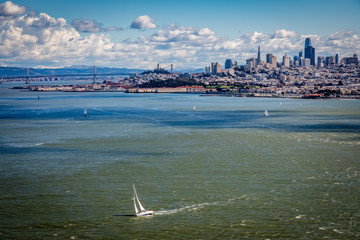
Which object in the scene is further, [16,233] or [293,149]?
[293,149]

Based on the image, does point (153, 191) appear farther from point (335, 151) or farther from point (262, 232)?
point (335, 151)

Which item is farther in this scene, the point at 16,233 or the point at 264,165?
the point at 264,165

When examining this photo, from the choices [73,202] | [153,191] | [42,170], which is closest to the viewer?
[73,202]

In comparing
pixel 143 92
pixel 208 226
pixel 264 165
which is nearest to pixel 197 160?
pixel 264 165

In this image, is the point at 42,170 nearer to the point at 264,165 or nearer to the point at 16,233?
the point at 16,233

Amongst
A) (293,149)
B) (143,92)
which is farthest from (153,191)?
(143,92)

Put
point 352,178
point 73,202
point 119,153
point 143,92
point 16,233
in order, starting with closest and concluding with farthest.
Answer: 1. point 16,233
2. point 73,202
3. point 352,178
4. point 119,153
5. point 143,92

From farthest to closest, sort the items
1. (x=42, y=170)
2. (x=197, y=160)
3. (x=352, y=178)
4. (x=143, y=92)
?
(x=143, y=92)
(x=197, y=160)
(x=42, y=170)
(x=352, y=178)

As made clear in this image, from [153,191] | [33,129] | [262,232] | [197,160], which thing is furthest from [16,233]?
[33,129]

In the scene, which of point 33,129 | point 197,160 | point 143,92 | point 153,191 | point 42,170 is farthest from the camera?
point 143,92
